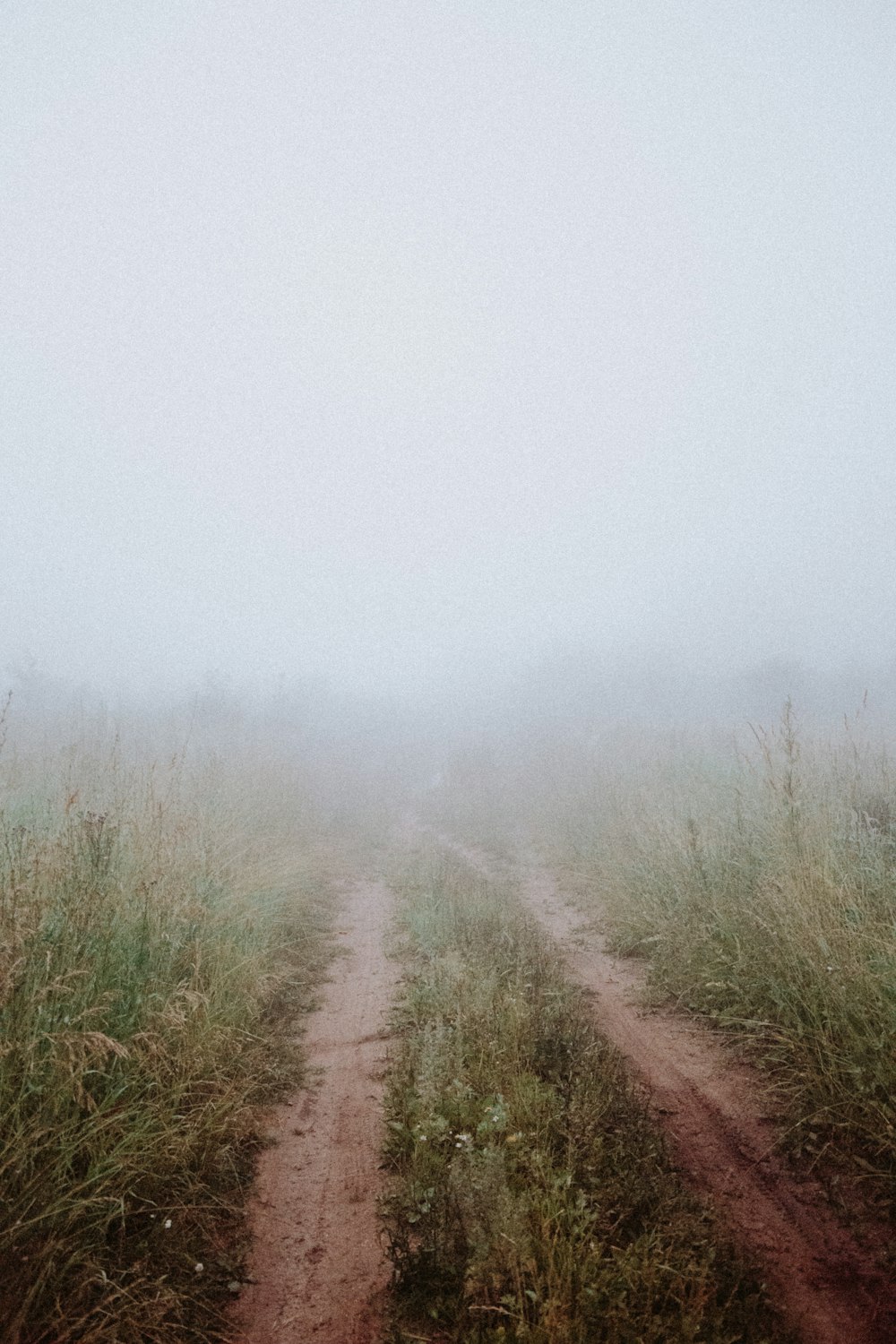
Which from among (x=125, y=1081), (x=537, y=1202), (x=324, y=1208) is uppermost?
(x=125, y=1081)

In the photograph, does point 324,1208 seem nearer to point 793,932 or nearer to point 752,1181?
point 752,1181

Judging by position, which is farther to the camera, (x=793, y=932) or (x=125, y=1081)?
(x=793, y=932)

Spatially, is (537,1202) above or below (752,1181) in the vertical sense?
above

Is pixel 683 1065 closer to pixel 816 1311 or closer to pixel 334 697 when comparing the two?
pixel 816 1311

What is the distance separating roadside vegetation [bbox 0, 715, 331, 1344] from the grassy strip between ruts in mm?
926

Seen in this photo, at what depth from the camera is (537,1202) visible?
8.73 ft

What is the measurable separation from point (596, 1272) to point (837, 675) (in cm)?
3520

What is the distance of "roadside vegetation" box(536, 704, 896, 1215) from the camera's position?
3395 mm

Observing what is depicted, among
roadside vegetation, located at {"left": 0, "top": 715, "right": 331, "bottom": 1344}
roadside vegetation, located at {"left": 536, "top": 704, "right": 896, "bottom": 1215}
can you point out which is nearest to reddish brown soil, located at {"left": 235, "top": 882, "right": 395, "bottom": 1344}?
roadside vegetation, located at {"left": 0, "top": 715, "right": 331, "bottom": 1344}

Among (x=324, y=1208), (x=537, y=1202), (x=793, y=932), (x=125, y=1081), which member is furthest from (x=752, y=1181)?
(x=125, y=1081)

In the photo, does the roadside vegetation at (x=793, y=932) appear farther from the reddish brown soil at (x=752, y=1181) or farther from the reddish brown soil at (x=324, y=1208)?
the reddish brown soil at (x=324, y=1208)

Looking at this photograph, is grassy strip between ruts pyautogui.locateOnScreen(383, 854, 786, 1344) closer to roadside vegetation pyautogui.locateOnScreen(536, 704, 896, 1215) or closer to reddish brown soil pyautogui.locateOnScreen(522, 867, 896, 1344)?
reddish brown soil pyautogui.locateOnScreen(522, 867, 896, 1344)

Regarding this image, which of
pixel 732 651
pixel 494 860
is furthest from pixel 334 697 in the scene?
pixel 494 860

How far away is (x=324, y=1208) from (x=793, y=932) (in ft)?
12.0
